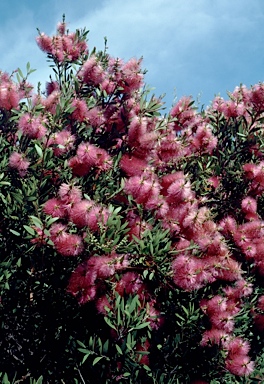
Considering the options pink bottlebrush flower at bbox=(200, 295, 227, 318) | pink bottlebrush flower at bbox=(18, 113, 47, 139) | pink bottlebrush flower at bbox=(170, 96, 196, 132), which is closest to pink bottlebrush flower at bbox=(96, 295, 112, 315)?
pink bottlebrush flower at bbox=(200, 295, 227, 318)

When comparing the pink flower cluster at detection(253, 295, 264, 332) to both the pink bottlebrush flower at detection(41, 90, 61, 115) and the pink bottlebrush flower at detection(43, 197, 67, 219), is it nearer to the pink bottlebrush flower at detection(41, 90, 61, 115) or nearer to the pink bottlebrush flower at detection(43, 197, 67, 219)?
the pink bottlebrush flower at detection(43, 197, 67, 219)

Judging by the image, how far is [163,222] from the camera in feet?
12.5

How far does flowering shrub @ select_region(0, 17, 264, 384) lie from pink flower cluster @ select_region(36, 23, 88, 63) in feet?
2.68

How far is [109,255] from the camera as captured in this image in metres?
3.38

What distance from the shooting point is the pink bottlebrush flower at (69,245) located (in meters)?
3.30

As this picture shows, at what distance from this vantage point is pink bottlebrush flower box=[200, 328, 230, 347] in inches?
147

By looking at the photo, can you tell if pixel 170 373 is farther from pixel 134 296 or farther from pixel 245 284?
pixel 245 284

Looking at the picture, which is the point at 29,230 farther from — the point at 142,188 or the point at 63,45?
the point at 63,45

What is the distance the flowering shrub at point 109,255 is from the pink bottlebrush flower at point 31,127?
1cm

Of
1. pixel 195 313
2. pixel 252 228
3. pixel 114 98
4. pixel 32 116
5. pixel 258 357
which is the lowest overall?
pixel 258 357

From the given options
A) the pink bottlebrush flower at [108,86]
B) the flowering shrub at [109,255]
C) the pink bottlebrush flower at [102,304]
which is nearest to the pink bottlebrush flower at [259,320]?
the flowering shrub at [109,255]

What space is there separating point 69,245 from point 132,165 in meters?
0.94

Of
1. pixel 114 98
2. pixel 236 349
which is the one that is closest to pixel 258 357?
pixel 236 349

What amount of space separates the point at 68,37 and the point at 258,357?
12.1 feet
